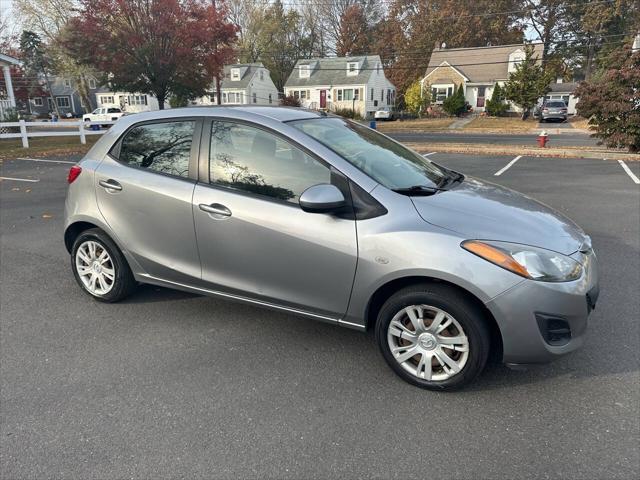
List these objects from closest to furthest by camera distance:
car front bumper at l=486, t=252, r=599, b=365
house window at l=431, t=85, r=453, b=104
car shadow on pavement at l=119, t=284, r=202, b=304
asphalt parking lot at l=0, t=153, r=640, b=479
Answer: asphalt parking lot at l=0, t=153, r=640, b=479 → car front bumper at l=486, t=252, r=599, b=365 → car shadow on pavement at l=119, t=284, r=202, b=304 → house window at l=431, t=85, r=453, b=104

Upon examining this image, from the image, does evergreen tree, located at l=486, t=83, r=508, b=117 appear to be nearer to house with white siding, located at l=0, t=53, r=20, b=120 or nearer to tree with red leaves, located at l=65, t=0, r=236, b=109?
tree with red leaves, located at l=65, t=0, r=236, b=109

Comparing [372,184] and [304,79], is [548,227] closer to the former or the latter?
[372,184]

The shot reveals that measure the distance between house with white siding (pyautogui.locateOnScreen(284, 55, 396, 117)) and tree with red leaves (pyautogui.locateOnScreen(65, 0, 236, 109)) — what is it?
25.9m

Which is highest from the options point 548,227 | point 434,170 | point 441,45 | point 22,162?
point 441,45

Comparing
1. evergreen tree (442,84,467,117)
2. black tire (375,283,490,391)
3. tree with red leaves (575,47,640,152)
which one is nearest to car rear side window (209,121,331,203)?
black tire (375,283,490,391)

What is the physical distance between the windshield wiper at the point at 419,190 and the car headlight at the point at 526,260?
1.87 feet

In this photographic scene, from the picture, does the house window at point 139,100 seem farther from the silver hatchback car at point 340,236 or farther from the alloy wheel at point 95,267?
the silver hatchback car at point 340,236

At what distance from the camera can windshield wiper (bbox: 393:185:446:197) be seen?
10.5ft

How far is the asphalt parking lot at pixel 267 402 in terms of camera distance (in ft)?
8.02

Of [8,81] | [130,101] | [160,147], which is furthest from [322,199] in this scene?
[130,101]

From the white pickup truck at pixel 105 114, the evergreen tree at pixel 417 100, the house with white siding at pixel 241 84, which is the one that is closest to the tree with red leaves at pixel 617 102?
the evergreen tree at pixel 417 100

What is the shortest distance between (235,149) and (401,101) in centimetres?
5773

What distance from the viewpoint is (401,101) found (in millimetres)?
58031

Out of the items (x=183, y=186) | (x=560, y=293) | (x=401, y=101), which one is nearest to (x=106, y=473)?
(x=183, y=186)
